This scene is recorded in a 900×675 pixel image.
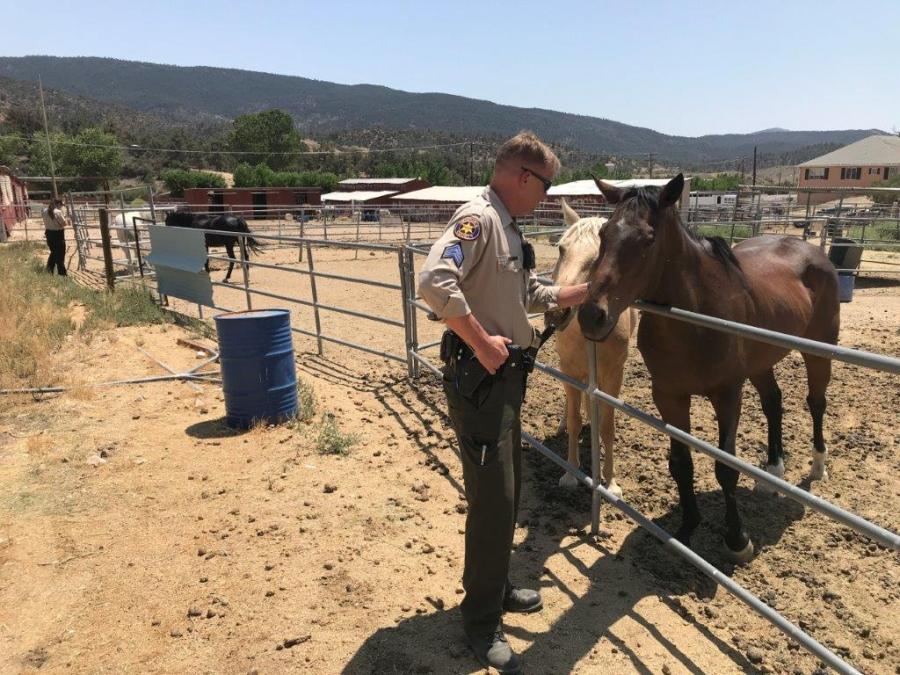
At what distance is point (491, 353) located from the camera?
1.95 meters

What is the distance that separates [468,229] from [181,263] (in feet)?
25.2

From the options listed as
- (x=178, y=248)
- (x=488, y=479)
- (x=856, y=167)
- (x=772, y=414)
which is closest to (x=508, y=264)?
(x=488, y=479)

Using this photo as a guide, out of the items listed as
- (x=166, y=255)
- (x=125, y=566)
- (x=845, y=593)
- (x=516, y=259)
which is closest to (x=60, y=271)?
(x=166, y=255)

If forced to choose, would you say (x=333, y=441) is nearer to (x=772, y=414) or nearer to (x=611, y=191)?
(x=611, y=191)

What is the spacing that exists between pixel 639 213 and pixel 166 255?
8174 mm

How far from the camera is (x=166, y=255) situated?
Result: 29.0 ft

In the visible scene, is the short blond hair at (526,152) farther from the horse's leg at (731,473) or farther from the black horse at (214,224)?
the black horse at (214,224)

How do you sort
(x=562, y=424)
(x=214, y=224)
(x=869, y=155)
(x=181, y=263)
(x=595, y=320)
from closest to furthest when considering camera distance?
1. (x=595, y=320)
2. (x=562, y=424)
3. (x=181, y=263)
4. (x=214, y=224)
5. (x=869, y=155)

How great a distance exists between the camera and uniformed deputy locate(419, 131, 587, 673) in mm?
1937

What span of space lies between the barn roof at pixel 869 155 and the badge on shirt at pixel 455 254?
69.1m

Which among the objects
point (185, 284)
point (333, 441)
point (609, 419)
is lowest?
point (333, 441)

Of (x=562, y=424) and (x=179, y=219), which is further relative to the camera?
(x=179, y=219)

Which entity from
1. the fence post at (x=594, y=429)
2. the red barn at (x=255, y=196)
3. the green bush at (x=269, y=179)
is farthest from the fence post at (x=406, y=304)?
the green bush at (x=269, y=179)

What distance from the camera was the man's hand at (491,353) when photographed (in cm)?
194
